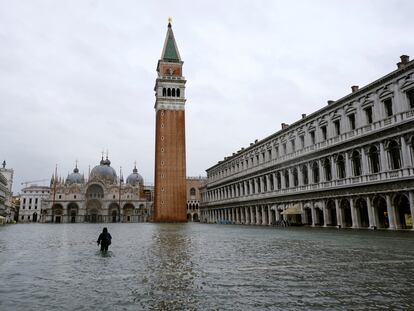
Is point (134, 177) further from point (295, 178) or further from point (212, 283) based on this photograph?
point (212, 283)

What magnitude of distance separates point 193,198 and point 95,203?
26.9 m

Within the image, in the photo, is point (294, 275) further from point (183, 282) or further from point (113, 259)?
point (113, 259)

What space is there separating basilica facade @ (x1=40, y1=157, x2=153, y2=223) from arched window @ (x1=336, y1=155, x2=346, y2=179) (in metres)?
73.9

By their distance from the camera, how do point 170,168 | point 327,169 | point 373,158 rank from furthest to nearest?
point 170,168
point 327,169
point 373,158

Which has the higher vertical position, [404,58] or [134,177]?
[134,177]

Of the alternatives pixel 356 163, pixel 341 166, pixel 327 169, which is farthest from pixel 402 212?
pixel 327 169

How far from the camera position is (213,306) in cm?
600

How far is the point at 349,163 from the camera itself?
3117 centimetres

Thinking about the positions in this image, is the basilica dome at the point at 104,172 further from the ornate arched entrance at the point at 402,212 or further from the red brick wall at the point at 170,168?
the ornate arched entrance at the point at 402,212

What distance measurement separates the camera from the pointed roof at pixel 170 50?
263 feet

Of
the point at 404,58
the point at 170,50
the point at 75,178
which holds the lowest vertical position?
the point at 404,58

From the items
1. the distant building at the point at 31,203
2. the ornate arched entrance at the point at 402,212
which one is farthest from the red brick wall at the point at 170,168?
the distant building at the point at 31,203

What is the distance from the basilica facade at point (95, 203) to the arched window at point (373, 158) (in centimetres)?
7794

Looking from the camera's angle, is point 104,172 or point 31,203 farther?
point 31,203
